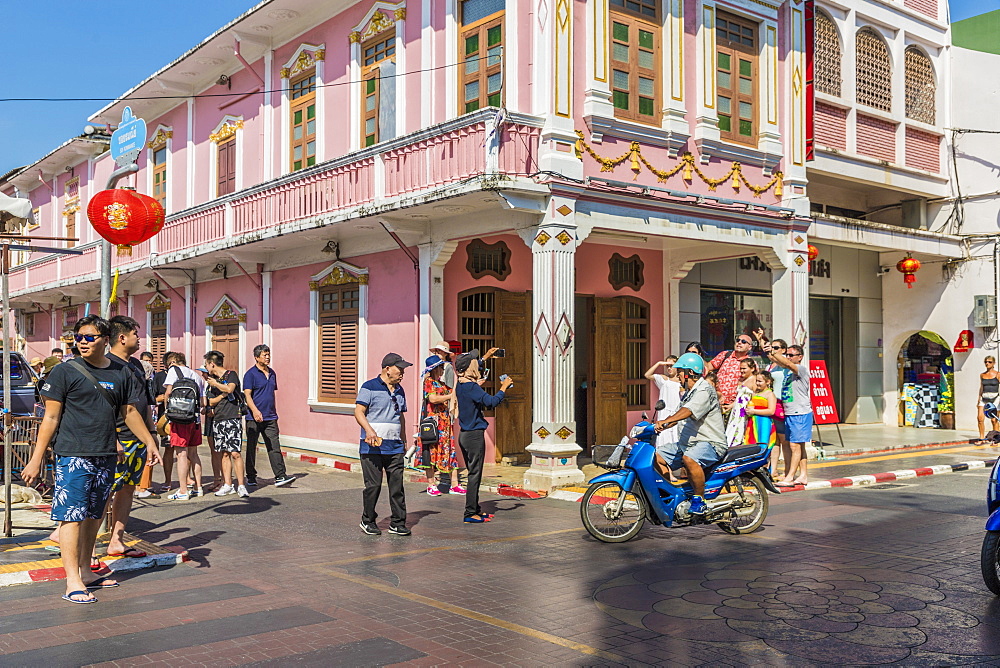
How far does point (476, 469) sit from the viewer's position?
32.8 ft

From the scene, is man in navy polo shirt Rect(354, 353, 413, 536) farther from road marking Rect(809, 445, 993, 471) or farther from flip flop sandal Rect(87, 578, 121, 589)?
road marking Rect(809, 445, 993, 471)

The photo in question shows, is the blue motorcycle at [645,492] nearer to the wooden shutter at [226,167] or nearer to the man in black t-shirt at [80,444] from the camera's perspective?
the man in black t-shirt at [80,444]

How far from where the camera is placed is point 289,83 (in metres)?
18.2

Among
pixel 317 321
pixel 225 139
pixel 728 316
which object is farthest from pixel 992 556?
pixel 225 139

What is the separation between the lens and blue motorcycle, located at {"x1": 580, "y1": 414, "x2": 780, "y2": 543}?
8641 millimetres

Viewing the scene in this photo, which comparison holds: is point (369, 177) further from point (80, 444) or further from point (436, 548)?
point (80, 444)

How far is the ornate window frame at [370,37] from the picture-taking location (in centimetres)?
1509

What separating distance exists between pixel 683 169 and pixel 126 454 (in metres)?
9.59

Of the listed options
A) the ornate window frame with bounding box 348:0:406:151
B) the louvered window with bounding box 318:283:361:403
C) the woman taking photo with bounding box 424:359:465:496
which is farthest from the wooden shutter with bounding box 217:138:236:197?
the woman taking photo with bounding box 424:359:465:496

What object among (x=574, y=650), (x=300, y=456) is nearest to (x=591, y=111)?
(x=300, y=456)

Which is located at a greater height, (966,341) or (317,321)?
(317,321)

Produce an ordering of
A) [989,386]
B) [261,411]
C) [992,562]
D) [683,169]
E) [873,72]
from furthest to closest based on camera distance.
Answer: [873,72] → [989,386] → [683,169] → [261,411] → [992,562]

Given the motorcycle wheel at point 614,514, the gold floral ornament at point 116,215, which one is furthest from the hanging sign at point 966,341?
the gold floral ornament at point 116,215

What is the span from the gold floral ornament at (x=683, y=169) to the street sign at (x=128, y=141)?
5.91 metres
